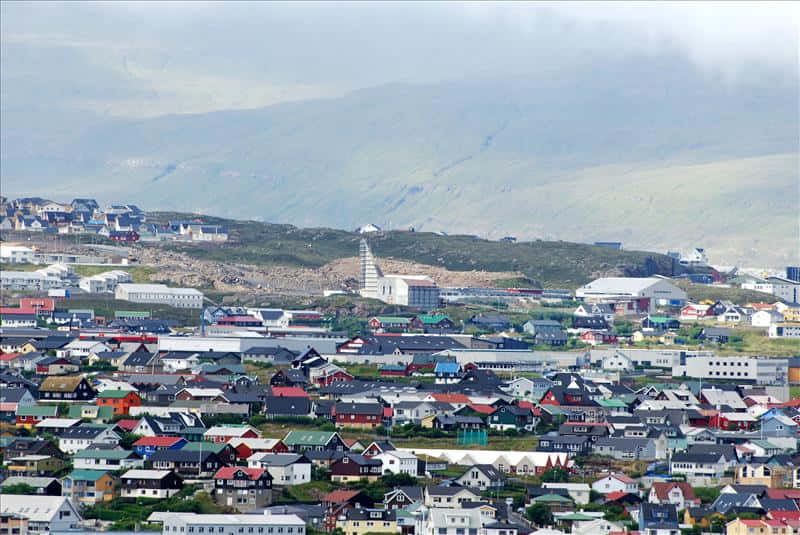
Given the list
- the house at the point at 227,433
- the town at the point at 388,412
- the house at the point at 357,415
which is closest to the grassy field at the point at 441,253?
the town at the point at 388,412

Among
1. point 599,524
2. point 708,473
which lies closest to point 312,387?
point 708,473

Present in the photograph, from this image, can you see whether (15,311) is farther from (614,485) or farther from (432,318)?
(614,485)

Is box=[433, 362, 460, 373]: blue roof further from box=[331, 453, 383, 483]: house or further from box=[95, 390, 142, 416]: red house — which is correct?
box=[331, 453, 383, 483]: house

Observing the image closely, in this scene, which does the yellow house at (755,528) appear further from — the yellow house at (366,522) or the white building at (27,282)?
the white building at (27,282)

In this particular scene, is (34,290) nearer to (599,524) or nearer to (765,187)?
(599,524)

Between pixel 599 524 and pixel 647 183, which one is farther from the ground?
pixel 647 183

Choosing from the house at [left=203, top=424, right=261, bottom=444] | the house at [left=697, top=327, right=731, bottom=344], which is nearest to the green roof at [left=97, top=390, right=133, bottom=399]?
the house at [left=203, top=424, right=261, bottom=444]
